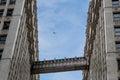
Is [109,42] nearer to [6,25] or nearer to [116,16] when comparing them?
[116,16]

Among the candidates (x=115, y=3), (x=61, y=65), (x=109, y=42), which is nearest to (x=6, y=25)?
(x=61, y=65)

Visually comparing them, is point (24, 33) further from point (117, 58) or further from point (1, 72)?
point (117, 58)

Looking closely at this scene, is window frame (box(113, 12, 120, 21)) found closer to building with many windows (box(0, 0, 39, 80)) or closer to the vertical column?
the vertical column

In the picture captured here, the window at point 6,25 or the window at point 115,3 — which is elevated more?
the window at point 115,3

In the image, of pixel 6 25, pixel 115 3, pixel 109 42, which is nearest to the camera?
pixel 109 42

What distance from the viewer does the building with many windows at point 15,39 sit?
59656 mm

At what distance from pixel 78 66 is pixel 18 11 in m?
21.3

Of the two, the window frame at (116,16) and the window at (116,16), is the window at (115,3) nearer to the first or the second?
the window frame at (116,16)

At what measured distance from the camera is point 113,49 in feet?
188

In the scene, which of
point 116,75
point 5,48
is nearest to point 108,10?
point 116,75

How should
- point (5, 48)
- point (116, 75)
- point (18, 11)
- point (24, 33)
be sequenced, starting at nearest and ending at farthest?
1. point (116, 75)
2. point (5, 48)
3. point (18, 11)
4. point (24, 33)

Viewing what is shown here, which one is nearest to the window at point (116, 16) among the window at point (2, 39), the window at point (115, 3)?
the window at point (115, 3)

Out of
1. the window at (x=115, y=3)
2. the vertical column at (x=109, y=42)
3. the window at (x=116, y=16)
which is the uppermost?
the window at (x=115, y=3)

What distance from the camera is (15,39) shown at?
63.0 metres
